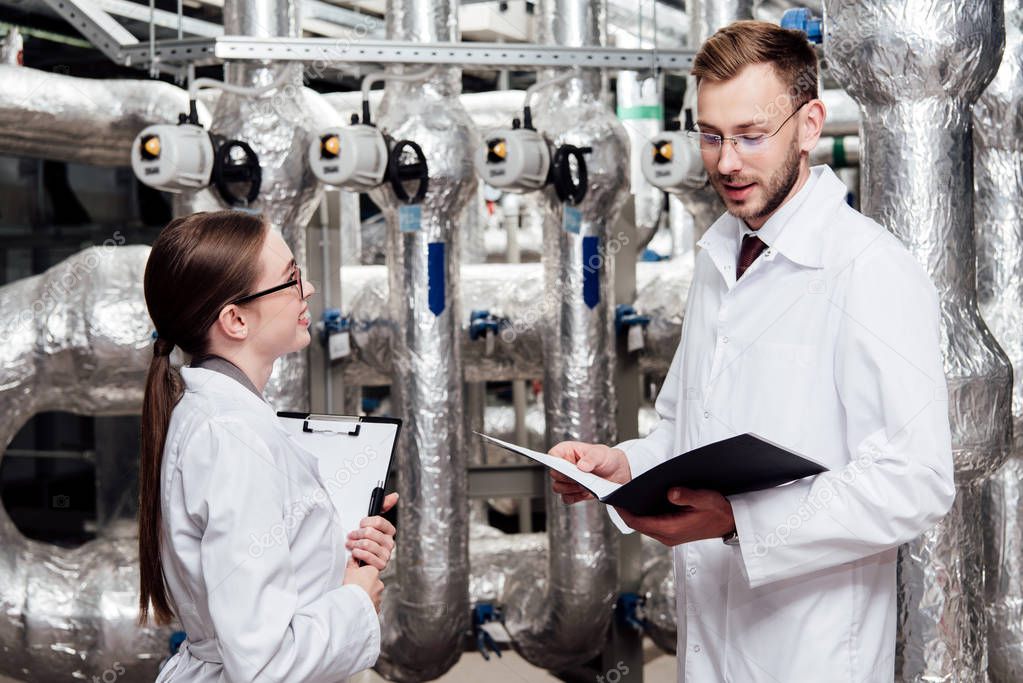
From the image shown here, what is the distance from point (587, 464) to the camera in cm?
128

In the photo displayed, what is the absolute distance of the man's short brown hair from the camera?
116 cm

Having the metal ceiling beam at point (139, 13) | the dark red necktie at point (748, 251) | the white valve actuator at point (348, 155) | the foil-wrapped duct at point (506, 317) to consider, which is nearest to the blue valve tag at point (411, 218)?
the white valve actuator at point (348, 155)

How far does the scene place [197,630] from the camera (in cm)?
105

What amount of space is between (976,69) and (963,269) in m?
0.29

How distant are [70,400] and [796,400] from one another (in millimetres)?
1682

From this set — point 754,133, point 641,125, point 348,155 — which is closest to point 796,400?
point 754,133

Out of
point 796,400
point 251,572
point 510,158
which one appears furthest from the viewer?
point 510,158

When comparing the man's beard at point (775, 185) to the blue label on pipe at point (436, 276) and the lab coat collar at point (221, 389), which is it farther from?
the blue label on pipe at point (436, 276)

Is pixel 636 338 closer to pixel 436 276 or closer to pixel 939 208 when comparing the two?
pixel 436 276

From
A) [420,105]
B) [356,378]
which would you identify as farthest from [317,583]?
[356,378]

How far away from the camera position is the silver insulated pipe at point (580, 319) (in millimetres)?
2246

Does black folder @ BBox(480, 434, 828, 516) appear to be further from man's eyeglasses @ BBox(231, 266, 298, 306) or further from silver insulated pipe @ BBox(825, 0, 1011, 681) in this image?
silver insulated pipe @ BBox(825, 0, 1011, 681)

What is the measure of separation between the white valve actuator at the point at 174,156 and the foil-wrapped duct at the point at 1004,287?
55.2 inches

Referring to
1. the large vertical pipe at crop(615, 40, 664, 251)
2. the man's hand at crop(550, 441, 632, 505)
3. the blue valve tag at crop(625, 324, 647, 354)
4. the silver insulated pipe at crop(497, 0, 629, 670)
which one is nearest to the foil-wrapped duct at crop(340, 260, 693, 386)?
the blue valve tag at crop(625, 324, 647, 354)
